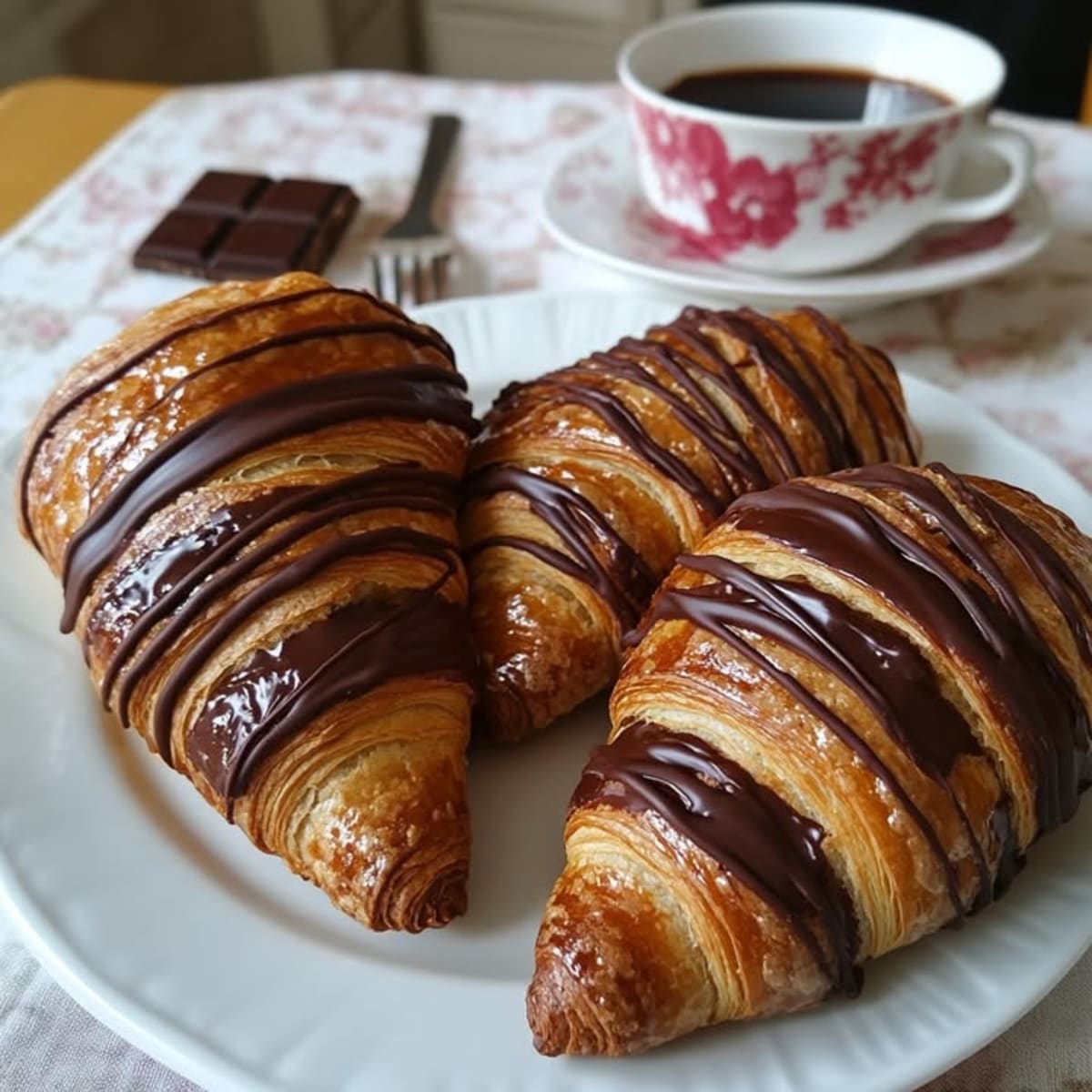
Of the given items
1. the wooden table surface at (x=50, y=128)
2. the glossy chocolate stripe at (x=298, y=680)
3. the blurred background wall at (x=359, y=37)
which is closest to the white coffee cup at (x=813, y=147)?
the glossy chocolate stripe at (x=298, y=680)

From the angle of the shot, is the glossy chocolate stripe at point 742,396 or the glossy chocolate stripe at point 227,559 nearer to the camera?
the glossy chocolate stripe at point 227,559

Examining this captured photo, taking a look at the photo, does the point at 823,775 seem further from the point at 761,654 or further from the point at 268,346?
the point at 268,346

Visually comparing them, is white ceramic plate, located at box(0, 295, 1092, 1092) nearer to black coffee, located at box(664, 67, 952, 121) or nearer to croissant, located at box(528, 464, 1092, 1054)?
croissant, located at box(528, 464, 1092, 1054)

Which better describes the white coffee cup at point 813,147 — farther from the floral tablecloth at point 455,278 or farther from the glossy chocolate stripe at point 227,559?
the glossy chocolate stripe at point 227,559

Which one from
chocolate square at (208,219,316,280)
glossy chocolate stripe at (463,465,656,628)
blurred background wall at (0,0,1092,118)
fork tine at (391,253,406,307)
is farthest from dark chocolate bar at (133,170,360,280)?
blurred background wall at (0,0,1092,118)

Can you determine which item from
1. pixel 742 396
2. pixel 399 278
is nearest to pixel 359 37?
pixel 399 278

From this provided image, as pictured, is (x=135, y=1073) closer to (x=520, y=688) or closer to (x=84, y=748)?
(x=84, y=748)

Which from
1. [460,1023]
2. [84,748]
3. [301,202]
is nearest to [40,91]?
[301,202]
